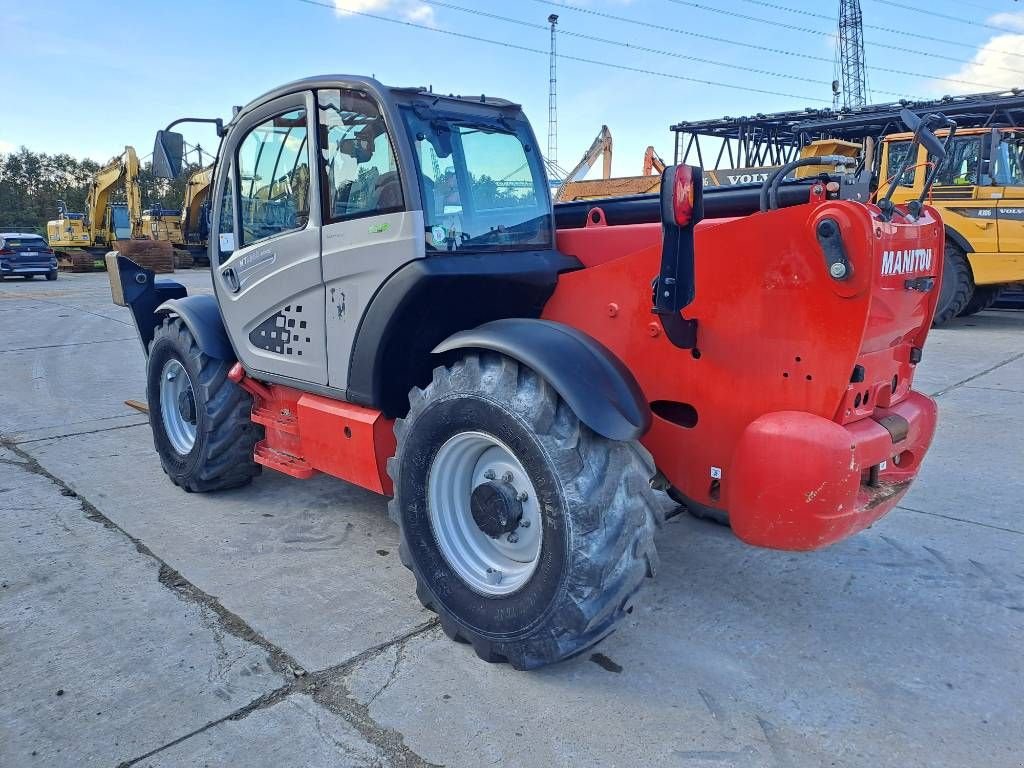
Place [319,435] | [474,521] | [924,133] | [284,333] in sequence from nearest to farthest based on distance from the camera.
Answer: [924,133]
[474,521]
[319,435]
[284,333]

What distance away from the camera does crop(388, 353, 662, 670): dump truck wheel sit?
2625mm

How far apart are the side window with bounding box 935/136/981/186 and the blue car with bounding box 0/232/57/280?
24.9m

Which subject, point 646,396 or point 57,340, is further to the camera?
point 57,340

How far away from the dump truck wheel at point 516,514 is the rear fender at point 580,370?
0.28 ft

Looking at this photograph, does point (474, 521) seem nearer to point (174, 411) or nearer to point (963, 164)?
point (174, 411)

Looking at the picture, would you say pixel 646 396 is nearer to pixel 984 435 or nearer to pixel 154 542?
pixel 154 542

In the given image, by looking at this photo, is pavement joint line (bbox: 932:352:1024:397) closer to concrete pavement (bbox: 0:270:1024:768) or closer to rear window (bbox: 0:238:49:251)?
concrete pavement (bbox: 0:270:1024:768)

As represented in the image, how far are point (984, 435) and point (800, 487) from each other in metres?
4.17

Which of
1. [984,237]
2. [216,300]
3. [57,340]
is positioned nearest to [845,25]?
[984,237]

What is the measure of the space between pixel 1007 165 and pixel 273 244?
10770 millimetres

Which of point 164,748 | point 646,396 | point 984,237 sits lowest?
point 164,748

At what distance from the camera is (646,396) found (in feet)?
10.1

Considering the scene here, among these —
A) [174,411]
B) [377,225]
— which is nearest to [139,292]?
[174,411]

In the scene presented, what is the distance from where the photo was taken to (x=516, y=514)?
293 centimetres
